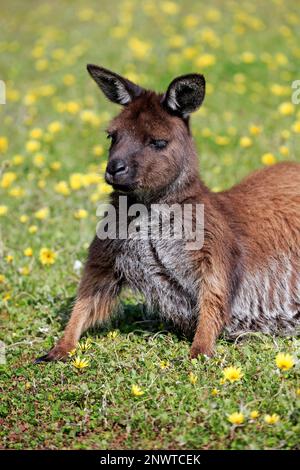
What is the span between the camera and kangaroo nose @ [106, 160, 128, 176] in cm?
459

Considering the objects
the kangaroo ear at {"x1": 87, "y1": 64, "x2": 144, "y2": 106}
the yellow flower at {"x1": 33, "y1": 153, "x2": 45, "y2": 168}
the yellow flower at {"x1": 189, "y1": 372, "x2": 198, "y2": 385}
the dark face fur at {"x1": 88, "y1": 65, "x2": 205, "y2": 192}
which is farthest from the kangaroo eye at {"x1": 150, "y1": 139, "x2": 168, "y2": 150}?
the yellow flower at {"x1": 33, "y1": 153, "x2": 45, "y2": 168}

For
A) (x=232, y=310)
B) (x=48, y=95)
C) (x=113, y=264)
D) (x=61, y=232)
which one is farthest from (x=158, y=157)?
(x=48, y=95)

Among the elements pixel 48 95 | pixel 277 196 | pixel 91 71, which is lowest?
pixel 277 196

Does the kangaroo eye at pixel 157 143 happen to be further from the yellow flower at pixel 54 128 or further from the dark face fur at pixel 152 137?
the yellow flower at pixel 54 128

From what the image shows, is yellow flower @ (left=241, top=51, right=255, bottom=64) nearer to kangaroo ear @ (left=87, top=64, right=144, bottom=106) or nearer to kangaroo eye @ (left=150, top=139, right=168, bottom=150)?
kangaroo ear @ (left=87, top=64, right=144, bottom=106)

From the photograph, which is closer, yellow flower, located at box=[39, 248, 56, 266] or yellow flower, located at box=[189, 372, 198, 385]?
yellow flower, located at box=[189, 372, 198, 385]

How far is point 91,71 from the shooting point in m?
5.06

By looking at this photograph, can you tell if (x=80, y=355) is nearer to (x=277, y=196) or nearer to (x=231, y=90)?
(x=277, y=196)

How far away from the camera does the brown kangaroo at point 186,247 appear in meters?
4.73

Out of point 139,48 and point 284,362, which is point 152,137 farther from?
point 139,48

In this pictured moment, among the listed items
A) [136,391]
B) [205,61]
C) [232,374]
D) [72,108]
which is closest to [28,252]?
[136,391]

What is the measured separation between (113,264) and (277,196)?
127 centimetres

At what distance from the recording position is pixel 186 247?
4.79 metres

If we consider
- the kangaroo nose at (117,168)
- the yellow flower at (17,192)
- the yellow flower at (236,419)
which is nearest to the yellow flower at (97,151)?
the yellow flower at (17,192)
